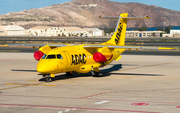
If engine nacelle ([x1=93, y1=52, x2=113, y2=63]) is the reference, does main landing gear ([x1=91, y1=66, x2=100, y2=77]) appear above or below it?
below

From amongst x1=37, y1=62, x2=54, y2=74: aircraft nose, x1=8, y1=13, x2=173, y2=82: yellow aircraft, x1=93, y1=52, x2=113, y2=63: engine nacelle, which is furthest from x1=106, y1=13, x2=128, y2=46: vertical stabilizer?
x1=37, y1=62, x2=54, y2=74: aircraft nose

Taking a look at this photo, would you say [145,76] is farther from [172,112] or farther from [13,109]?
[13,109]

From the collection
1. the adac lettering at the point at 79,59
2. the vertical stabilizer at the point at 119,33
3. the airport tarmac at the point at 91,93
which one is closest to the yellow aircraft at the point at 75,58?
the adac lettering at the point at 79,59

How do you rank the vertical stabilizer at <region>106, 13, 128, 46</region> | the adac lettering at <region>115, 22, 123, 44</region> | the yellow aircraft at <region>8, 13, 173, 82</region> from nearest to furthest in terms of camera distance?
the yellow aircraft at <region>8, 13, 173, 82</region>, the vertical stabilizer at <region>106, 13, 128, 46</region>, the adac lettering at <region>115, 22, 123, 44</region>

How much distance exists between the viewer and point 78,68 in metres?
29.3

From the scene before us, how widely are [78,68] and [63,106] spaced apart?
11.8m

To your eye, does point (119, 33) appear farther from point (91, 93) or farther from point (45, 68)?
point (91, 93)

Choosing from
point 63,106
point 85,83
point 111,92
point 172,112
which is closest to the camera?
point 172,112

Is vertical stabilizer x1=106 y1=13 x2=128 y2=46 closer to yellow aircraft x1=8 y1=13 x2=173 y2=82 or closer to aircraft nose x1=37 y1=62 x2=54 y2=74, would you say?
yellow aircraft x1=8 y1=13 x2=173 y2=82

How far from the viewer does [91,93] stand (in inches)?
865

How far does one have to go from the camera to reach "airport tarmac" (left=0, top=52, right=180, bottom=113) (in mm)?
17188

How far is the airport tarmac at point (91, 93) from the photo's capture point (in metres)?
17.2

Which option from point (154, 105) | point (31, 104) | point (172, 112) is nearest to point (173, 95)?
point (154, 105)

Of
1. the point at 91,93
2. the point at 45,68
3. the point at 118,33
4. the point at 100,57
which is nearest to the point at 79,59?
the point at 100,57
